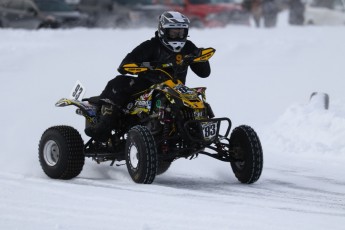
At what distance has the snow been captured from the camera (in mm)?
8180

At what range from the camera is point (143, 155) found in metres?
10.1

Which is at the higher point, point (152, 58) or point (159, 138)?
point (152, 58)

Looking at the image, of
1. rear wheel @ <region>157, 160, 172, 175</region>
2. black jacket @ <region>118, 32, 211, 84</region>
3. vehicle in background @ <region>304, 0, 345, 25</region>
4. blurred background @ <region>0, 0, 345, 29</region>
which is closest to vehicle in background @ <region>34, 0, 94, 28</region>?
blurred background @ <region>0, 0, 345, 29</region>

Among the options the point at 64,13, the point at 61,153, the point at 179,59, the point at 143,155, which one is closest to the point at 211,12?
the point at 64,13

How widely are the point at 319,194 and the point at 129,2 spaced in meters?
24.0

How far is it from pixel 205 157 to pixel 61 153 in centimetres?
308

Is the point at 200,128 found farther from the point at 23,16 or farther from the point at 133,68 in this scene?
the point at 23,16

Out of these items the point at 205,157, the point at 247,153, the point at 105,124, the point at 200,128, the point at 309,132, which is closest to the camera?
the point at 200,128

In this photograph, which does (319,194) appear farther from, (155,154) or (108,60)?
(108,60)

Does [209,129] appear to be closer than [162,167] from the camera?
Yes

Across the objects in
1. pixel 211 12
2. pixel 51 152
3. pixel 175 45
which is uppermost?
pixel 211 12

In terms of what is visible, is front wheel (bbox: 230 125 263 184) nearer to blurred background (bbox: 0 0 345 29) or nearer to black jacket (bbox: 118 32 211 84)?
black jacket (bbox: 118 32 211 84)

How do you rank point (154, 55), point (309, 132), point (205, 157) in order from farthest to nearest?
point (309, 132)
point (205, 157)
point (154, 55)

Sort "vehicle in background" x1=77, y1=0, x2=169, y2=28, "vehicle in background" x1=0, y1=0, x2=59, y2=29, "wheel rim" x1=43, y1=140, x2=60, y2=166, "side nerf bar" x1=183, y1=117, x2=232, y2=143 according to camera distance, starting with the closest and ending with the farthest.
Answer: "side nerf bar" x1=183, y1=117, x2=232, y2=143 < "wheel rim" x1=43, y1=140, x2=60, y2=166 < "vehicle in background" x1=0, y1=0, x2=59, y2=29 < "vehicle in background" x1=77, y1=0, x2=169, y2=28
